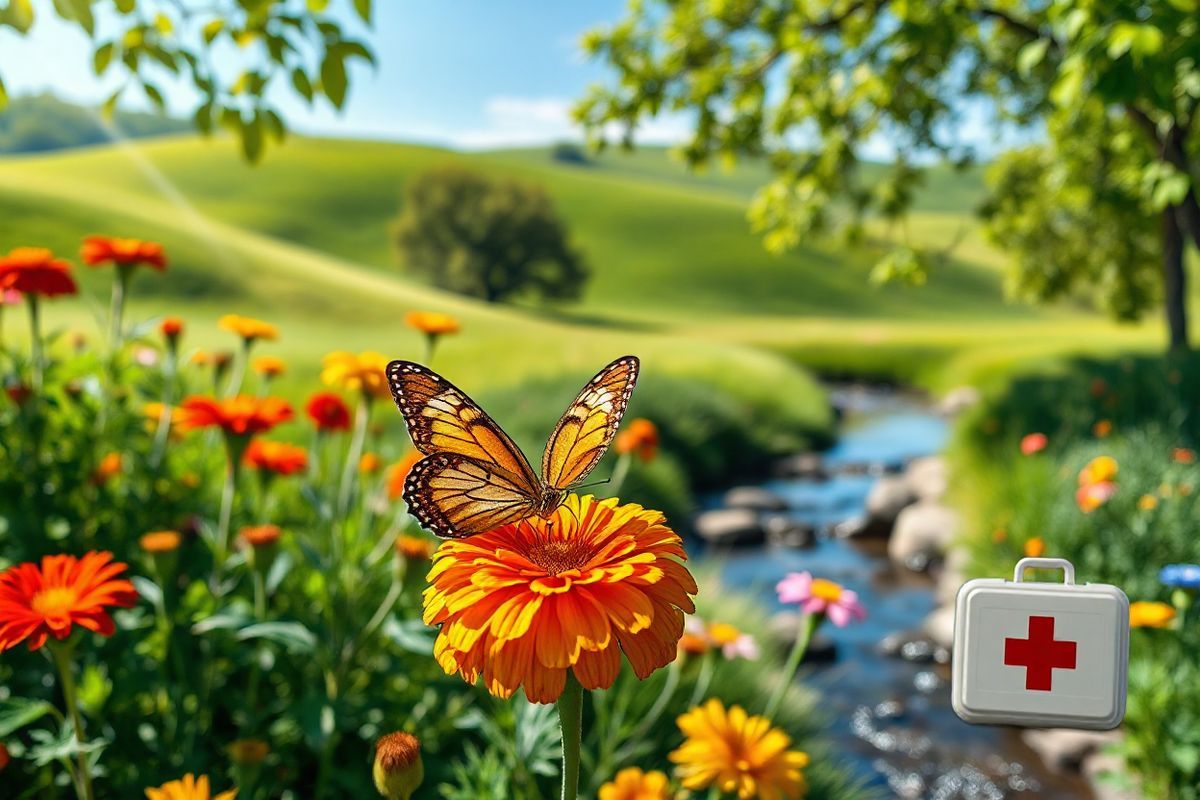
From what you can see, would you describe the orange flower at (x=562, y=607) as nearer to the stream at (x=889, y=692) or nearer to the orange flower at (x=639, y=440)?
the orange flower at (x=639, y=440)

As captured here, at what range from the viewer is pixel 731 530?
829 cm

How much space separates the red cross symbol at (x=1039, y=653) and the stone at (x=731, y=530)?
23.5 feet

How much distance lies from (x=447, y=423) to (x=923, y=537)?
7.64 metres

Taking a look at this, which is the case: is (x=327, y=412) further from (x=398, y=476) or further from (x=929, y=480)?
(x=929, y=480)

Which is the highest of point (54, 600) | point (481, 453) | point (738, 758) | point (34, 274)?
point (34, 274)

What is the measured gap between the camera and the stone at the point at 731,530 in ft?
27.2

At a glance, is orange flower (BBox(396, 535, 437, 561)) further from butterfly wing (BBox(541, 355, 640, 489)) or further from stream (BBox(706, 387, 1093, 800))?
stream (BBox(706, 387, 1093, 800))

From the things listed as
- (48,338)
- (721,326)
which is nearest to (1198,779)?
(48,338)

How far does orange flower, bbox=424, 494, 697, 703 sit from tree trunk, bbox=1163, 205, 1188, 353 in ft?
37.6

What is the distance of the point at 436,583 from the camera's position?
38.0 inches

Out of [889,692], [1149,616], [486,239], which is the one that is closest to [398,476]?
[1149,616]

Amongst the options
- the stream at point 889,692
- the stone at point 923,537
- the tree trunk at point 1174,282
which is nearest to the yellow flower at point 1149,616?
the stream at point 889,692

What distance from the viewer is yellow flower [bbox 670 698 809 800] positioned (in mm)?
1590

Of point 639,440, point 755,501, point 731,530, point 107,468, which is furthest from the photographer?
point 755,501
